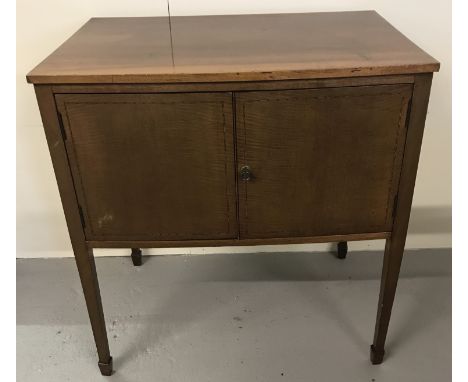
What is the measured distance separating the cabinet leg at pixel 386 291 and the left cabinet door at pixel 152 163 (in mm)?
369

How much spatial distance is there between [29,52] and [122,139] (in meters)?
0.63

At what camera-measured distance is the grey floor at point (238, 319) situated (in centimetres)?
132

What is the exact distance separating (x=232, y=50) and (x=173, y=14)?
0.42 meters

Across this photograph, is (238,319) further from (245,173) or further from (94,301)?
(245,173)

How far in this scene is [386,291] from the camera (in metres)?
1.21

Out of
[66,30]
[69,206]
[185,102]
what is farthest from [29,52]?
[185,102]

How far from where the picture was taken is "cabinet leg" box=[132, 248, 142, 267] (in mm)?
1659

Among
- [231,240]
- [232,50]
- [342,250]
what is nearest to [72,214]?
[231,240]

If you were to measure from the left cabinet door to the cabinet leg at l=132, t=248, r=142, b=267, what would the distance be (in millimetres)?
559

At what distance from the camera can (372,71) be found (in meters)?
0.92

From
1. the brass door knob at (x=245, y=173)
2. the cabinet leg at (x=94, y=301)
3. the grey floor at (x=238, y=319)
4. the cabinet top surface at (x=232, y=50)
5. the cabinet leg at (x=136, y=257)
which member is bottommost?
the grey floor at (x=238, y=319)

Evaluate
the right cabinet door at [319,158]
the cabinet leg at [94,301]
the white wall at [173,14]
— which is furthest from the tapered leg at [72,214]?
the white wall at [173,14]

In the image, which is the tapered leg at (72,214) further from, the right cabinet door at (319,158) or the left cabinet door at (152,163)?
the right cabinet door at (319,158)

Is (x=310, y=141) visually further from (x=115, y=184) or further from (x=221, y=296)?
(x=221, y=296)
